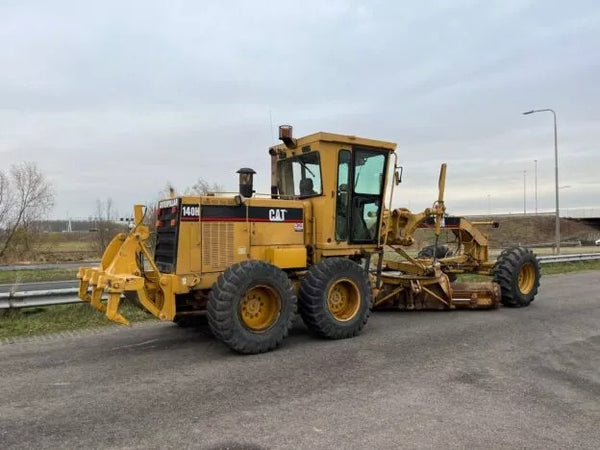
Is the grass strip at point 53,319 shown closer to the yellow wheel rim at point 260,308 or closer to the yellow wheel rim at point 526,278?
the yellow wheel rim at point 260,308

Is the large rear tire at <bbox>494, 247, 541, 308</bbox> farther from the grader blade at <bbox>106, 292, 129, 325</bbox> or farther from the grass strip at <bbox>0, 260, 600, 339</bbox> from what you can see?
the grader blade at <bbox>106, 292, 129, 325</bbox>

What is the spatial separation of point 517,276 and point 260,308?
579cm

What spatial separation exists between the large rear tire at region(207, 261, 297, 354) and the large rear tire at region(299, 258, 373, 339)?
14.8 inches

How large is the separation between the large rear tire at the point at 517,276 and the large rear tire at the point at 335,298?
12.0ft

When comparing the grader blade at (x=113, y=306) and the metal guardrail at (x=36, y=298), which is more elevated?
the grader blade at (x=113, y=306)

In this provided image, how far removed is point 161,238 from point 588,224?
3120 inches

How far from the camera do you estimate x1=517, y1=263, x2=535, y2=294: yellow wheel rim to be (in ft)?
34.1

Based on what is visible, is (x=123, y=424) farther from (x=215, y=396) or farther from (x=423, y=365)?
(x=423, y=365)

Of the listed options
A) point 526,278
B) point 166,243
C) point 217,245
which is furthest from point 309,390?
point 526,278

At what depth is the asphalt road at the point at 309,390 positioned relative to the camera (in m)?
4.08

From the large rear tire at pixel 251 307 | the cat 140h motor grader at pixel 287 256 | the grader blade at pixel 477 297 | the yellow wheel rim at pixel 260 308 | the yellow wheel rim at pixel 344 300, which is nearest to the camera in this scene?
the large rear tire at pixel 251 307

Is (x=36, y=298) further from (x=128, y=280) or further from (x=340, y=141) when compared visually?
(x=340, y=141)

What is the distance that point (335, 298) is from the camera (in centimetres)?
759

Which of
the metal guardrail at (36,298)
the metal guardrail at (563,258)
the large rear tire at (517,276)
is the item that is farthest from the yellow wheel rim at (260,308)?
the metal guardrail at (563,258)
